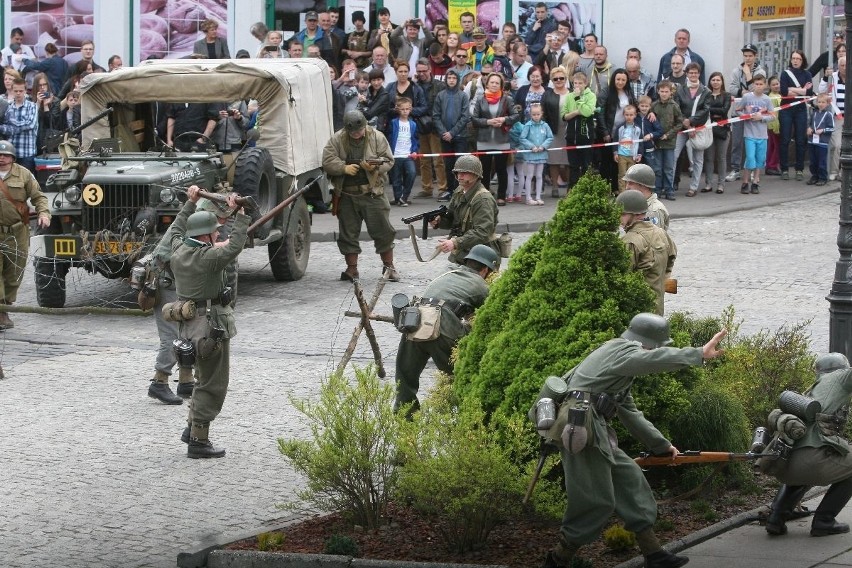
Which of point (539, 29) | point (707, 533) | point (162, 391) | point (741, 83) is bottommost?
point (707, 533)

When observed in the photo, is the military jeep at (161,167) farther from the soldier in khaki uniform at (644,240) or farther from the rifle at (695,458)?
the rifle at (695,458)

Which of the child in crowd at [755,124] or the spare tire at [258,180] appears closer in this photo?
the spare tire at [258,180]

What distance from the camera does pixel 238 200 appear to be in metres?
11.2

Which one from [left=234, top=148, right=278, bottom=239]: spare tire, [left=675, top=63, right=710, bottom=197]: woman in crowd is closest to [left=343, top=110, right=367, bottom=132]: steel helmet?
[left=234, top=148, right=278, bottom=239]: spare tire

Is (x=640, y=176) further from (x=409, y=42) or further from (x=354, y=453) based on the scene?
(x=409, y=42)

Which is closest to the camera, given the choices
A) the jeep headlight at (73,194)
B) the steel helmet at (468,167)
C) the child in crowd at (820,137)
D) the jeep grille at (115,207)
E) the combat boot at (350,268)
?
the steel helmet at (468,167)

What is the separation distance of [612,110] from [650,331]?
1549 centimetres

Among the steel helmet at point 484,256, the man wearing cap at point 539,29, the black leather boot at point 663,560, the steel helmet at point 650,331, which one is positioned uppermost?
the man wearing cap at point 539,29

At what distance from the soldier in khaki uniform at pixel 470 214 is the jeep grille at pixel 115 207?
388 cm

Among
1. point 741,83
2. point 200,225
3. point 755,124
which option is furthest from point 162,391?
point 741,83

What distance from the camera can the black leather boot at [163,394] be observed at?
12.5 meters

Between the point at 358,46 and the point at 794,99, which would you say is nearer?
the point at 358,46

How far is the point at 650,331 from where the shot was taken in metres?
8.16

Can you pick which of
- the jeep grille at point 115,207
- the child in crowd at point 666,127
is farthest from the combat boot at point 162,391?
the child in crowd at point 666,127
